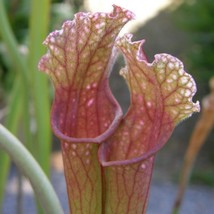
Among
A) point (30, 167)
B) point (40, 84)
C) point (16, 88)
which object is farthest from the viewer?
point (16, 88)

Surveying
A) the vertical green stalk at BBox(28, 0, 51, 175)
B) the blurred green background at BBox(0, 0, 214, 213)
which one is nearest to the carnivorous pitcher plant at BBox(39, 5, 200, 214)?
the vertical green stalk at BBox(28, 0, 51, 175)

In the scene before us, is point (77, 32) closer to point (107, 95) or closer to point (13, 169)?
point (107, 95)

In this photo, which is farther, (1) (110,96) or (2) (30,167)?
(1) (110,96)

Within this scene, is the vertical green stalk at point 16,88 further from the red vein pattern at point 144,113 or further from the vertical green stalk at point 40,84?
the red vein pattern at point 144,113

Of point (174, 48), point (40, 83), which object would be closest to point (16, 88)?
point (40, 83)

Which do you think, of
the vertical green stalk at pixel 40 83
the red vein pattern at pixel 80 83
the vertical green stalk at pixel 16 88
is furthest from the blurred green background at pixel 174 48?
the red vein pattern at pixel 80 83

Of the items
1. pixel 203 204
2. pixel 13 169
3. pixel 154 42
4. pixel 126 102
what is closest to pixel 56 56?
pixel 203 204

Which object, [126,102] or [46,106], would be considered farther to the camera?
[126,102]

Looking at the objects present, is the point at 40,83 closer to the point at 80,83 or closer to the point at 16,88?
the point at 16,88
